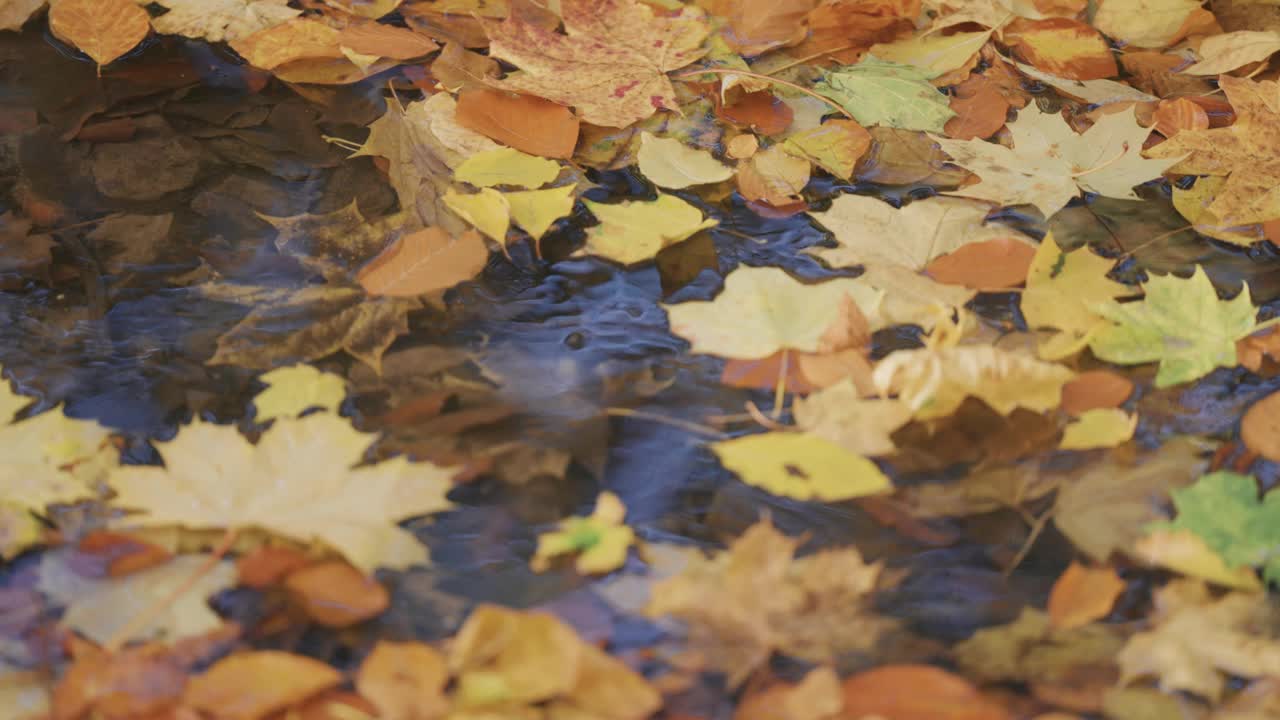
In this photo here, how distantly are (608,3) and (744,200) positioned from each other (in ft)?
1.29

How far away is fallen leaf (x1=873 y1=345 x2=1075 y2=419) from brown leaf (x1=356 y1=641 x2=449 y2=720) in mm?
534

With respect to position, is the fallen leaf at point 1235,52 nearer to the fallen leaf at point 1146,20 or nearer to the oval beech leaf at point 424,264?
the fallen leaf at point 1146,20

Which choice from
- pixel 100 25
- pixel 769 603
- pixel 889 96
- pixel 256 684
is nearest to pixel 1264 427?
pixel 769 603

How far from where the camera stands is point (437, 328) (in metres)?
1.20

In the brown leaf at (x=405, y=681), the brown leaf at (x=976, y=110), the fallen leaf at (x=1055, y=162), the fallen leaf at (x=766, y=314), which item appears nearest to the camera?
the brown leaf at (x=405, y=681)

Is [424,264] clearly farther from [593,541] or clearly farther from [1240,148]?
[1240,148]

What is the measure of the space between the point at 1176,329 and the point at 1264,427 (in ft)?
0.46

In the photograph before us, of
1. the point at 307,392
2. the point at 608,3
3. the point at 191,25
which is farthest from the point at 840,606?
the point at 191,25

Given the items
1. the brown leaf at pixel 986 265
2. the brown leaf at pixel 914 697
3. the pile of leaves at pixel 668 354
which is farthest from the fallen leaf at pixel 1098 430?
the brown leaf at pixel 914 697

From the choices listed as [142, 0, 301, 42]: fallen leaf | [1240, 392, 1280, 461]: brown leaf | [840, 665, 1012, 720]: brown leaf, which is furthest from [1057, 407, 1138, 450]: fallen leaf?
[142, 0, 301, 42]: fallen leaf

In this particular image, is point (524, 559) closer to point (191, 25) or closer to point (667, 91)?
point (667, 91)

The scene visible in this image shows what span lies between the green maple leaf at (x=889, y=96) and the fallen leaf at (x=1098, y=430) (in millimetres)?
562

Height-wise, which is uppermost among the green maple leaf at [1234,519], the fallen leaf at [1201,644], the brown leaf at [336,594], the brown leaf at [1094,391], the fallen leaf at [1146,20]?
the fallen leaf at [1146,20]

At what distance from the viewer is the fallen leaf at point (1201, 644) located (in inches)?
33.6
